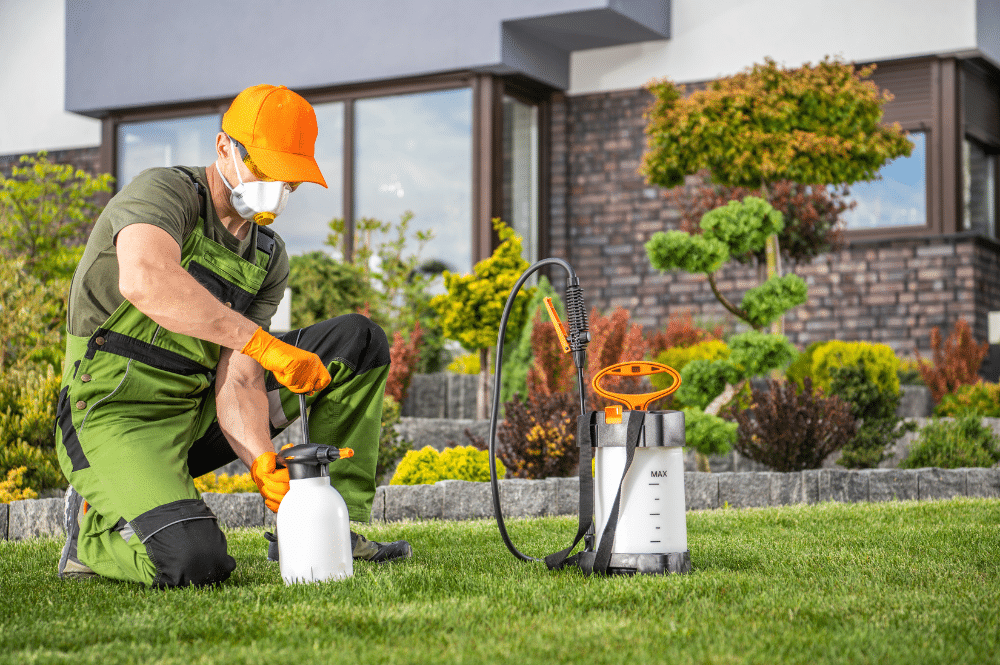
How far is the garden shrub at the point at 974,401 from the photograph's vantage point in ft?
24.9

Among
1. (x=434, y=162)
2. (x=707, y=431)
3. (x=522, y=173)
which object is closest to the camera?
(x=707, y=431)

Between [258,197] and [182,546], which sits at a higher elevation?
[258,197]

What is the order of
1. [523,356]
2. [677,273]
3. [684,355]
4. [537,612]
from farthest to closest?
[677,273]
[523,356]
[684,355]
[537,612]

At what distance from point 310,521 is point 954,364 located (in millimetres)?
6994

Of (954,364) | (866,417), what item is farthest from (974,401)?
(866,417)

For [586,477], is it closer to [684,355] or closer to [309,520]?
[309,520]

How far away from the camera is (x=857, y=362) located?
23.5ft

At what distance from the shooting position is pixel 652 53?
34.6 ft

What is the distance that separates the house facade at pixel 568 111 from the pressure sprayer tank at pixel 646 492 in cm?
729

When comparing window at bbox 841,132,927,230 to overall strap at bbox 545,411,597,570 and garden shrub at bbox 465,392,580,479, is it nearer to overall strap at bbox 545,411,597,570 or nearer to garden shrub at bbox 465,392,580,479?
garden shrub at bbox 465,392,580,479

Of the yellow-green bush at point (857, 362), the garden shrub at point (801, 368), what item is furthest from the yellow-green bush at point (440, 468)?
the garden shrub at point (801, 368)

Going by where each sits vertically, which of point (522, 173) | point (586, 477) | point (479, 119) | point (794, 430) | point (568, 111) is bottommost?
point (794, 430)

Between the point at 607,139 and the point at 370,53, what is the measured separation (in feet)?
8.41

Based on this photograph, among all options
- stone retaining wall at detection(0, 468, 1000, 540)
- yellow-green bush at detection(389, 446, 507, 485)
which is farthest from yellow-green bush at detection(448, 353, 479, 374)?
stone retaining wall at detection(0, 468, 1000, 540)
